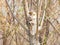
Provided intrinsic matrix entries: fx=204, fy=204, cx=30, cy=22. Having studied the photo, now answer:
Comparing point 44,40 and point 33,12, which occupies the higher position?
point 33,12

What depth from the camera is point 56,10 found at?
2.88 m

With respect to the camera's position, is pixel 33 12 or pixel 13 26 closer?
pixel 33 12

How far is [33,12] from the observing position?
2271mm

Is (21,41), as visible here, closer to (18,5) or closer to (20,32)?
(20,32)

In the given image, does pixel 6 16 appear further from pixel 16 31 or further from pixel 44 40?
pixel 44 40

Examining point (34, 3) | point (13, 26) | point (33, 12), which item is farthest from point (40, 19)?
point (13, 26)

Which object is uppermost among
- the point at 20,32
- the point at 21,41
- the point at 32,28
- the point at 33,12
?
the point at 33,12

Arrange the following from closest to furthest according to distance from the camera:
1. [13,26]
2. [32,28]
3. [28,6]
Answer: [32,28], [28,6], [13,26]

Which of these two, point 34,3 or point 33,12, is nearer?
point 33,12

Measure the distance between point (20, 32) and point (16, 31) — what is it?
0.29 ft

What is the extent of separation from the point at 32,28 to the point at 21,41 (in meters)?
0.92

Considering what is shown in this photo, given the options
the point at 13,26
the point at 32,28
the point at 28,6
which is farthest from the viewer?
the point at 13,26

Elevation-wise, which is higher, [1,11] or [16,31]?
[1,11]

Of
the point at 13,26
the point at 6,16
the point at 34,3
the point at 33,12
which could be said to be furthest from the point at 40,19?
the point at 6,16
